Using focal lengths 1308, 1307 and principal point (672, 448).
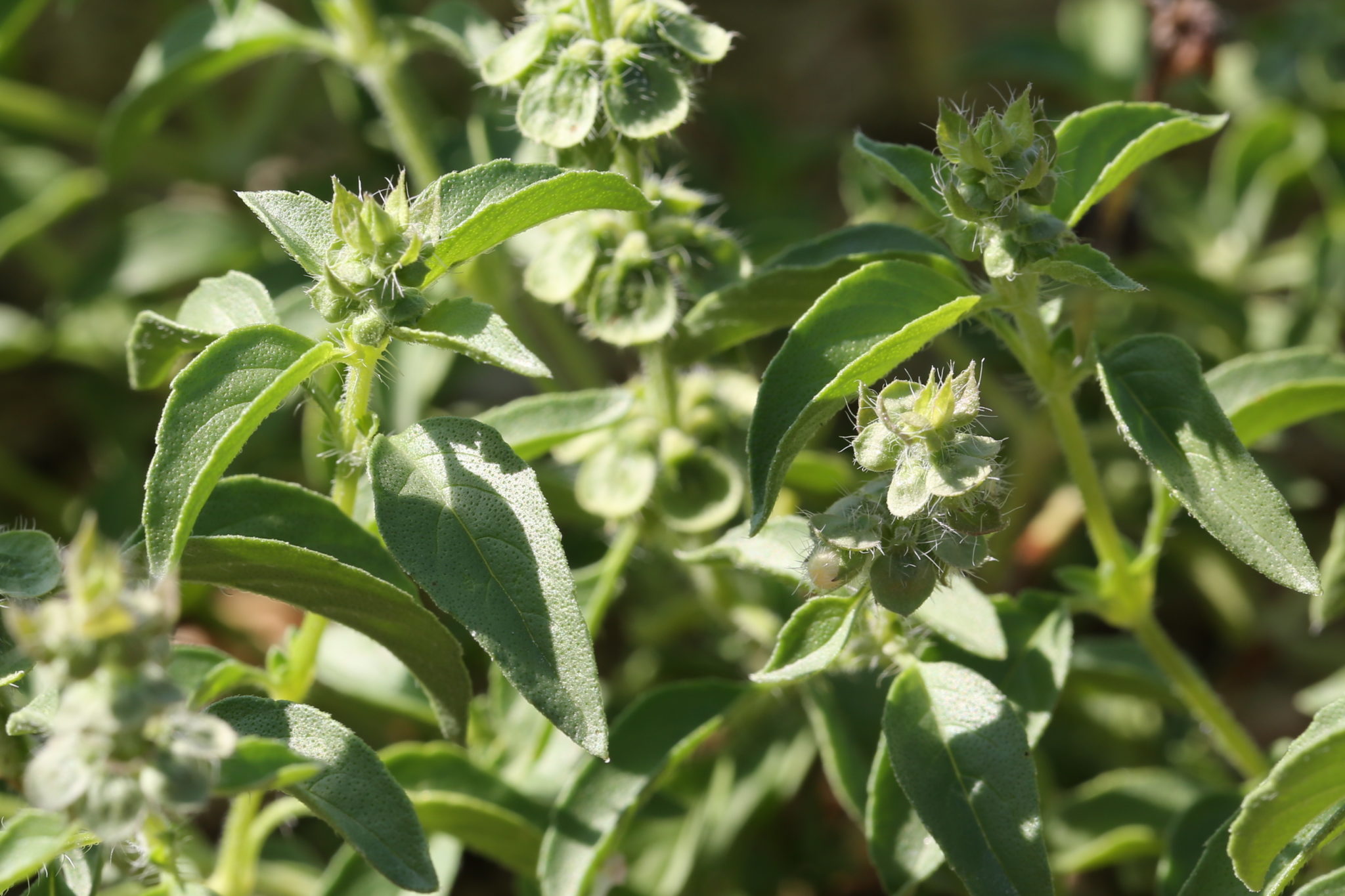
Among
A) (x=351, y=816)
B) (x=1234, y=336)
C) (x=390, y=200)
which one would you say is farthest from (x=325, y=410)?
(x=1234, y=336)

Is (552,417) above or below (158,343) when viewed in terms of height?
below

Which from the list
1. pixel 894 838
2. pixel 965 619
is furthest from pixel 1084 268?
pixel 894 838

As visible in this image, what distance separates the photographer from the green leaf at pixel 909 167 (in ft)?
6.11

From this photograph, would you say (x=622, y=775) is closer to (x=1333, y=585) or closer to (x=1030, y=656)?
(x=1030, y=656)

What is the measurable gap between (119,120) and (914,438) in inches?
86.6

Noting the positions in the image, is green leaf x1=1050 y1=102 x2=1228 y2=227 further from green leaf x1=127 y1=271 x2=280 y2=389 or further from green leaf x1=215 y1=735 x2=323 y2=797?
green leaf x1=215 y1=735 x2=323 y2=797

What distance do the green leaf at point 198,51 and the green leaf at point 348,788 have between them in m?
1.63

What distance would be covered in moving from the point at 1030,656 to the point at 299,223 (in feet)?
4.20

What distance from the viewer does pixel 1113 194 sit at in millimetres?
3264

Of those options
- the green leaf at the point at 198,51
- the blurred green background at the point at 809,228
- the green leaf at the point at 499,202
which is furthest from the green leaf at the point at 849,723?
the green leaf at the point at 198,51

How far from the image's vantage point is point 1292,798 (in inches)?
63.5

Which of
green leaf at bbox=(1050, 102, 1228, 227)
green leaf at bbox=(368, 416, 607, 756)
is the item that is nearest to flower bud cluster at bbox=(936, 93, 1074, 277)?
green leaf at bbox=(1050, 102, 1228, 227)

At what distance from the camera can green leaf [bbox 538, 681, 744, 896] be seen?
208cm

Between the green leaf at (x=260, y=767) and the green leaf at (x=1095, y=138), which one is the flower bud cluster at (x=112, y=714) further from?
the green leaf at (x=1095, y=138)
